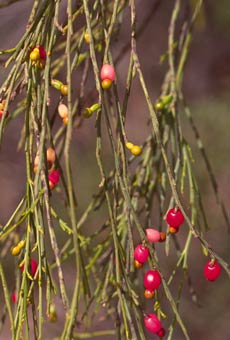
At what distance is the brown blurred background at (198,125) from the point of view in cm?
392

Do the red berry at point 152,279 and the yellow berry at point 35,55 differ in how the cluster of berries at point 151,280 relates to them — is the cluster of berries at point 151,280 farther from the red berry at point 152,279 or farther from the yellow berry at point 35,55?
the yellow berry at point 35,55

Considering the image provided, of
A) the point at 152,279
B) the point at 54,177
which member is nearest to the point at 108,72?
the point at 54,177

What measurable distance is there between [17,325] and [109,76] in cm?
43

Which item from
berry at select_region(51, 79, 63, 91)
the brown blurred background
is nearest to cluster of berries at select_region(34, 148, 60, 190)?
berry at select_region(51, 79, 63, 91)

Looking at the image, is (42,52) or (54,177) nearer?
(42,52)

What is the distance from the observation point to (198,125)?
13.6ft

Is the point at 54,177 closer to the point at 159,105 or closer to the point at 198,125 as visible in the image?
the point at 159,105

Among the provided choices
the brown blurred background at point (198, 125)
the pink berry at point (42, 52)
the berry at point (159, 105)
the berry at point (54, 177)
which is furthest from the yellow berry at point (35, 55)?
the brown blurred background at point (198, 125)

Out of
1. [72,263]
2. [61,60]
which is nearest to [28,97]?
[61,60]

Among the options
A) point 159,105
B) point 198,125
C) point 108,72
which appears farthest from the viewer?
point 198,125

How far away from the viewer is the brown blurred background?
12.9ft

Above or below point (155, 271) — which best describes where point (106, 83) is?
above

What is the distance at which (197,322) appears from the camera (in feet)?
12.9

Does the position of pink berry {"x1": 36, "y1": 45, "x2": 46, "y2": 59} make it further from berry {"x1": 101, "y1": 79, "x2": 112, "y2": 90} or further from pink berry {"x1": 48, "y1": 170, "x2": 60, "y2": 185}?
pink berry {"x1": 48, "y1": 170, "x2": 60, "y2": 185}
